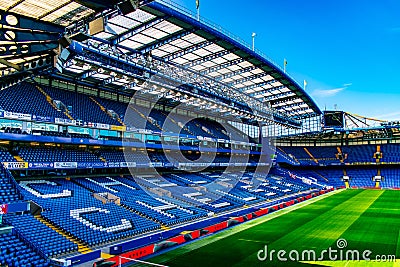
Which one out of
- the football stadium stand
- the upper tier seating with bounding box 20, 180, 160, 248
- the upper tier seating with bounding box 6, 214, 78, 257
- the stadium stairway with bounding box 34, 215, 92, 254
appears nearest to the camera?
the football stadium stand

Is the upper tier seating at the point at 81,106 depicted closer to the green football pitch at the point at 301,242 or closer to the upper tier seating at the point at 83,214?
the upper tier seating at the point at 83,214

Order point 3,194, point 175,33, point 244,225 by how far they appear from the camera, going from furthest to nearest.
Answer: point 244,225
point 175,33
point 3,194

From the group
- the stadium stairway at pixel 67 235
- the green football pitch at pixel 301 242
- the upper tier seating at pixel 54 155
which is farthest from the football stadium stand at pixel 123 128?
the green football pitch at pixel 301 242

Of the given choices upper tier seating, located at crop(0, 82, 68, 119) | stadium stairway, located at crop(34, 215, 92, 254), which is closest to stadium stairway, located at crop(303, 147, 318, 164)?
upper tier seating, located at crop(0, 82, 68, 119)

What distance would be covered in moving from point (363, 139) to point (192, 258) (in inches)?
2386

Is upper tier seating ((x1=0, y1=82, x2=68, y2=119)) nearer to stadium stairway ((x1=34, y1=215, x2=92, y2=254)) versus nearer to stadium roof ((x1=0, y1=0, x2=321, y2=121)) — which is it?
stadium roof ((x1=0, y1=0, x2=321, y2=121))

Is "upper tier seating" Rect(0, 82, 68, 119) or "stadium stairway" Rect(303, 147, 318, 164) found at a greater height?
"upper tier seating" Rect(0, 82, 68, 119)

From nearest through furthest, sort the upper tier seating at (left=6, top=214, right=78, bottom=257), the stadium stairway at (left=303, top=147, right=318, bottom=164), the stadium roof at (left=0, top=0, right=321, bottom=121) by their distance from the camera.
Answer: the stadium roof at (left=0, top=0, right=321, bottom=121) → the upper tier seating at (left=6, top=214, right=78, bottom=257) → the stadium stairway at (left=303, top=147, right=318, bottom=164)

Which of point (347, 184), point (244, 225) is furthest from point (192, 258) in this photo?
point (347, 184)

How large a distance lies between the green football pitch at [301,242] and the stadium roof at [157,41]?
13.2 m

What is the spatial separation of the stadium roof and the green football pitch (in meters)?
13.2

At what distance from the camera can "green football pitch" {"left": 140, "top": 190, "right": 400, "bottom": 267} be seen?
18031mm

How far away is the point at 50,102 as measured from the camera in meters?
30.2

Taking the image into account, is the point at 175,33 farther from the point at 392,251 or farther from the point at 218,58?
the point at 392,251
